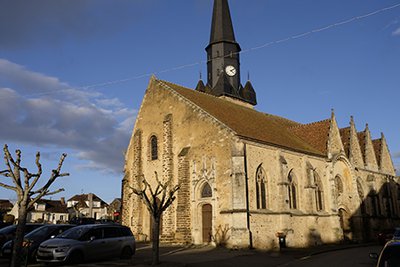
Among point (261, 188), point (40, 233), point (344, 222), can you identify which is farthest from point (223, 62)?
point (40, 233)

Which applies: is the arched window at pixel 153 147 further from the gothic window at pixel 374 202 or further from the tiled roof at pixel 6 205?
the tiled roof at pixel 6 205

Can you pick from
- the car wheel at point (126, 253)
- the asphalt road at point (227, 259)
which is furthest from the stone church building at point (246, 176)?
the car wheel at point (126, 253)

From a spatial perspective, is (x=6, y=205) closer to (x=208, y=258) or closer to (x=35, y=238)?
(x=35, y=238)

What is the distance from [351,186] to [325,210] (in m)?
3.98

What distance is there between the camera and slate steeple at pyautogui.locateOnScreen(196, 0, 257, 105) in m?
36.7

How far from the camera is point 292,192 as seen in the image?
25688 mm

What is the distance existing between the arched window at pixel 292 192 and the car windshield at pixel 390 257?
58.0 feet

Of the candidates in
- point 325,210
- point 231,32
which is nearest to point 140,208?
point 325,210

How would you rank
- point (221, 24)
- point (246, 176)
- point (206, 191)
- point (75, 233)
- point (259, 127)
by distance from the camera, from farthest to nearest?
1. point (221, 24)
2. point (259, 127)
3. point (206, 191)
4. point (246, 176)
5. point (75, 233)

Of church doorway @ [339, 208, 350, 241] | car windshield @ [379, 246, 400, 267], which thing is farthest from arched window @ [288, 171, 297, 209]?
car windshield @ [379, 246, 400, 267]

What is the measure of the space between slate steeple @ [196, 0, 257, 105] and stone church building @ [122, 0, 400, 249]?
510 cm

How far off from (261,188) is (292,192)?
3548 mm

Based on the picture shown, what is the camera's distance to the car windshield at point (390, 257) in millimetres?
7262

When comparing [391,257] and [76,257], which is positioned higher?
[391,257]
